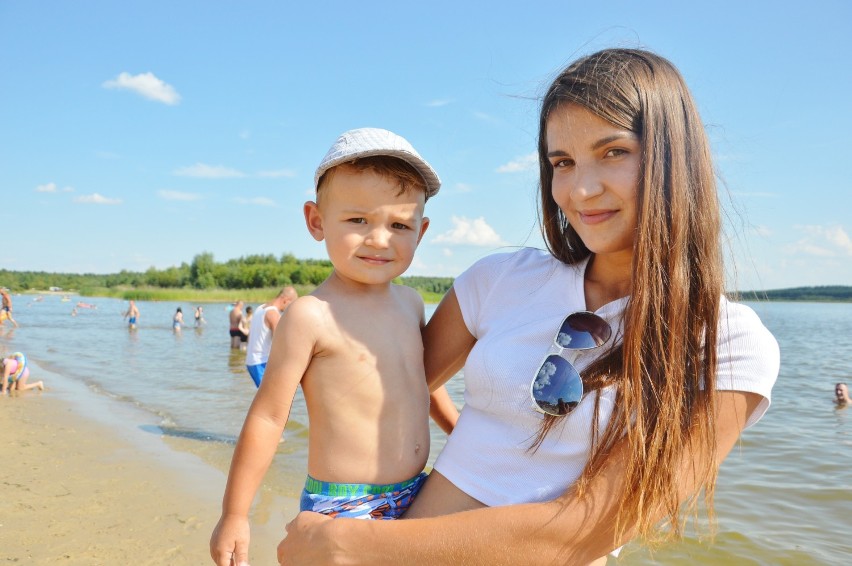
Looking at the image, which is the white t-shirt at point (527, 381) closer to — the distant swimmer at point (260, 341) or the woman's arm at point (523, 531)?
the woman's arm at point (523, 531)

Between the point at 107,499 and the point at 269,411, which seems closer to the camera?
the point at 269,411

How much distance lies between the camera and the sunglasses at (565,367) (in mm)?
1527

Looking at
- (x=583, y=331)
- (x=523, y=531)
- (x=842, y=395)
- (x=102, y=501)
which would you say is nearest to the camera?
(x=523, y=531)

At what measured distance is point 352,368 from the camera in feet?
6.11

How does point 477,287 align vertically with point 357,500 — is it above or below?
above

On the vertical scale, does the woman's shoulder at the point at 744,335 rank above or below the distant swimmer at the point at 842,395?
above

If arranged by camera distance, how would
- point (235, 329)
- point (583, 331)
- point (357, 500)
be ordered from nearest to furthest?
point (583, 331), point (357, 500), point (235, 329)

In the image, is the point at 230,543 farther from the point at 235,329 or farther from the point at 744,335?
the point at 235,329

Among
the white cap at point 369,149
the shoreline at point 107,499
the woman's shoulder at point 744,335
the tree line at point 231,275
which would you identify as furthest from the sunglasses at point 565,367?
the tree line at point 231,275

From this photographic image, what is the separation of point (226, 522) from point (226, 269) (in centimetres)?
8717

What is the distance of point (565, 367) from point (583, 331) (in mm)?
128

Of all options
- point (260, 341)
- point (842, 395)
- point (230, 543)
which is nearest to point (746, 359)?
point (230, 543)

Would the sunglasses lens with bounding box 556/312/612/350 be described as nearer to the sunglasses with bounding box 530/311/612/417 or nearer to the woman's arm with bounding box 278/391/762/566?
the sunglasses with bounding box 530/311/612/417

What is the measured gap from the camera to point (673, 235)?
1.55 m
